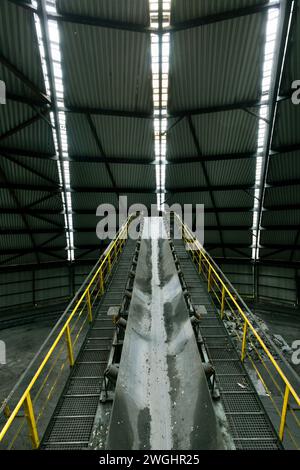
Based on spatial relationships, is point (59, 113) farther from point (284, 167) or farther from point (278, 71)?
point (284, 167)

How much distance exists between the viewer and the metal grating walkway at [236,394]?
4.05 meters

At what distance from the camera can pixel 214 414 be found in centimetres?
416

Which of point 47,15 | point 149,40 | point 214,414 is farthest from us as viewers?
point 149,40

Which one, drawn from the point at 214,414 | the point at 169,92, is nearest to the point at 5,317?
the point at 169,92

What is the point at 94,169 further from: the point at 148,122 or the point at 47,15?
the point at 47,15

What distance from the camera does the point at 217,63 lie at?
38.8 feet

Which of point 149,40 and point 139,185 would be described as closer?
point 149,40

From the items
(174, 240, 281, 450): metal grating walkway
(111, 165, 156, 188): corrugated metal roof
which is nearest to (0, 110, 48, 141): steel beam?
(111, 165, 156, 188): corrugated metal roof

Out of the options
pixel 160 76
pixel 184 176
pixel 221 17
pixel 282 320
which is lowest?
pixel 282 320

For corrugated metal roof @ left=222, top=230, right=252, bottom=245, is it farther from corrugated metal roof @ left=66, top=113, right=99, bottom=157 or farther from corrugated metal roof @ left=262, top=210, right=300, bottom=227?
corrugated metal roof @ left=66, top=113, right=99, bottom=157

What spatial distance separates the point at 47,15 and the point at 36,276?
56.6 ft

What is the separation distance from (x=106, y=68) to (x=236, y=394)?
1269 centimetres

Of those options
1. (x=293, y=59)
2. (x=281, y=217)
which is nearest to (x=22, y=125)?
(x=293, y=59)

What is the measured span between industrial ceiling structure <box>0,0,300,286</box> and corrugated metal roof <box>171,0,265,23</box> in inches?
1.4
